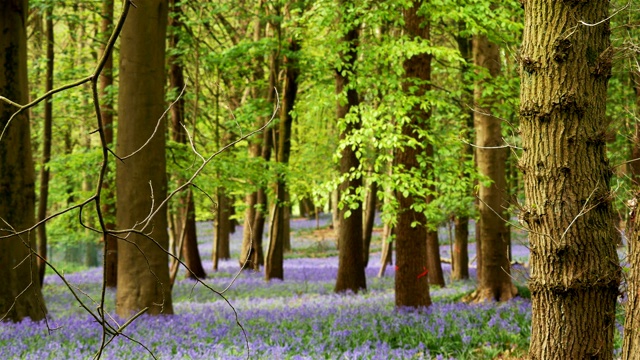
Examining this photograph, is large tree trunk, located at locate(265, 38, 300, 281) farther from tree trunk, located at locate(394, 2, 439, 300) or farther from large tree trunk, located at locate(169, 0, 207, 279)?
tree trunk, located at locate(394, 2, 439, 300)

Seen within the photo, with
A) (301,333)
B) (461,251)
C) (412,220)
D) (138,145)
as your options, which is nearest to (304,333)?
(301,333)

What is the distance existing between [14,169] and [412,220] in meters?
6.12

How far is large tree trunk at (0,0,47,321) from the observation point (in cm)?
913

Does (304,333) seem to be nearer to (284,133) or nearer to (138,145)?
(138,145)

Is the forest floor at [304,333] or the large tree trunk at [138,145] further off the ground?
the large tree trunk at [138,145]

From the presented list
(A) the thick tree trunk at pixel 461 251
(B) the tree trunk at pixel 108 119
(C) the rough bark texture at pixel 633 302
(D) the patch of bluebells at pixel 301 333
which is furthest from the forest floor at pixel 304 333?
(A) the thick tree trunk at pixel 461 251

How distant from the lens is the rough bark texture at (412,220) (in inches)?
406

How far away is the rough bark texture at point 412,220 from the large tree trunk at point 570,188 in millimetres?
6204

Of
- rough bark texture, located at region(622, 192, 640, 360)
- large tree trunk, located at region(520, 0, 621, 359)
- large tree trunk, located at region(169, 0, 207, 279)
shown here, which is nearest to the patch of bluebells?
large tree trunk, located at region(520, 0, 621, 359)

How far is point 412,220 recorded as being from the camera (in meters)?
10.7

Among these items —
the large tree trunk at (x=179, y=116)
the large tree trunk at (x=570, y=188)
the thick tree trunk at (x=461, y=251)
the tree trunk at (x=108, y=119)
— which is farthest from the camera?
the thick tree trunk at (x=461, y=251)

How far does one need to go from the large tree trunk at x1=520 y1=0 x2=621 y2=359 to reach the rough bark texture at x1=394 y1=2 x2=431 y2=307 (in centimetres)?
620

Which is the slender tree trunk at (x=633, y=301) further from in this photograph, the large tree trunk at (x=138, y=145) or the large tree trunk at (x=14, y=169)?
the large tree trunk at (x=14, y=169)

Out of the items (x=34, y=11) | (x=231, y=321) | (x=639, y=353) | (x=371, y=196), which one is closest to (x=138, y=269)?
(x=231, y=321)
